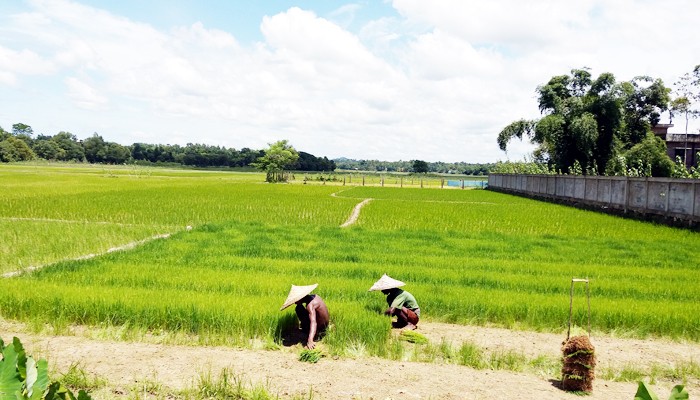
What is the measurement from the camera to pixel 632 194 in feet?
82.2

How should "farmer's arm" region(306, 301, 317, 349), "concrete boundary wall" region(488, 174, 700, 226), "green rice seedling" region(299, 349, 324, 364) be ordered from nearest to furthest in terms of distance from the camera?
1. "green rice seedling" region(299, 349, 324, 364)
2. "farmer's arm" region(306, 301, 317, 349)
3. "concrete boundary wall" region(488, 174, 700, 226)

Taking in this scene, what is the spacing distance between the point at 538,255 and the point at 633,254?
2.79 m

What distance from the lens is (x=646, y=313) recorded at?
7.65 metres

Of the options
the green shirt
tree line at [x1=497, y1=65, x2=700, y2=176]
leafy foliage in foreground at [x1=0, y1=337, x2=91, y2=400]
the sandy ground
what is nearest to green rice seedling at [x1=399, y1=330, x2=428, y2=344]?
the sandy ground

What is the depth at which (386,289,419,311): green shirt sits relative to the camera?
709cm

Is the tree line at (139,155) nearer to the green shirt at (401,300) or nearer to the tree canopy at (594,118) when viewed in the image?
the tree canopy at (594,118)

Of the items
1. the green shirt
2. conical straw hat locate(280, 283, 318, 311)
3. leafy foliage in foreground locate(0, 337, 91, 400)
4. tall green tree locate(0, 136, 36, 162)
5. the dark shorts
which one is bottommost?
the dark shorts

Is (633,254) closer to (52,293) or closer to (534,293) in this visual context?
(534,293)

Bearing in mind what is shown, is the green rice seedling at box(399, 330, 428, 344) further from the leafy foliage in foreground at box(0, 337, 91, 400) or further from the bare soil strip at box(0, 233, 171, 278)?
the bare soil strip at box(0, 233, 171, 278)

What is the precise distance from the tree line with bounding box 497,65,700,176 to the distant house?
21.3ft

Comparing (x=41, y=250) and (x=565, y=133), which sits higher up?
(x=565, y=133)

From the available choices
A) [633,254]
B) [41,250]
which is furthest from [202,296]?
[633,254]

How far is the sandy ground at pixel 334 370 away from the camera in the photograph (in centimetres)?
503

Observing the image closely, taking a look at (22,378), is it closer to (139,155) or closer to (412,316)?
(412,316)
